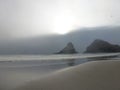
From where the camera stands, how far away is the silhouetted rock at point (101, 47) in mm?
3238

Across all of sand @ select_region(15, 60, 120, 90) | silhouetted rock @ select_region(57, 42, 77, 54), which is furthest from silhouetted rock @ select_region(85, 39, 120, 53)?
sand @ select_region(15, 60, 120, 90)

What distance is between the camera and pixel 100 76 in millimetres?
1770

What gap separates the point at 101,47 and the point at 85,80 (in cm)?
163

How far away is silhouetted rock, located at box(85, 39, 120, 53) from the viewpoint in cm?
324

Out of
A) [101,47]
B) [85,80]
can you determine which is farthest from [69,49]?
[85,80]

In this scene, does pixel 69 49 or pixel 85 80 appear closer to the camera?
pixel 85 80

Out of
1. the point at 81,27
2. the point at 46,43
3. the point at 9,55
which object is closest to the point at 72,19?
the point at 81,27

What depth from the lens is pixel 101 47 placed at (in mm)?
3281

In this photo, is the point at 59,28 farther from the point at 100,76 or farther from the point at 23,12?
the point at 100,76

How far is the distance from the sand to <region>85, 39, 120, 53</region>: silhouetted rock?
1.24 meters

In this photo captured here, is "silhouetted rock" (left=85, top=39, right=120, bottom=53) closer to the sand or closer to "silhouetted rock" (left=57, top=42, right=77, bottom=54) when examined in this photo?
"silhouetted rock" (left=57, top=42, right=77, bottom=54)

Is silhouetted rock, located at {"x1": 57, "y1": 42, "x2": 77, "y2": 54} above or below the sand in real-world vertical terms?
above

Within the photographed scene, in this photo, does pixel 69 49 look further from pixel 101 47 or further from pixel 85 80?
pixel 85 80

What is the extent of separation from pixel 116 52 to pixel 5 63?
1590mm
